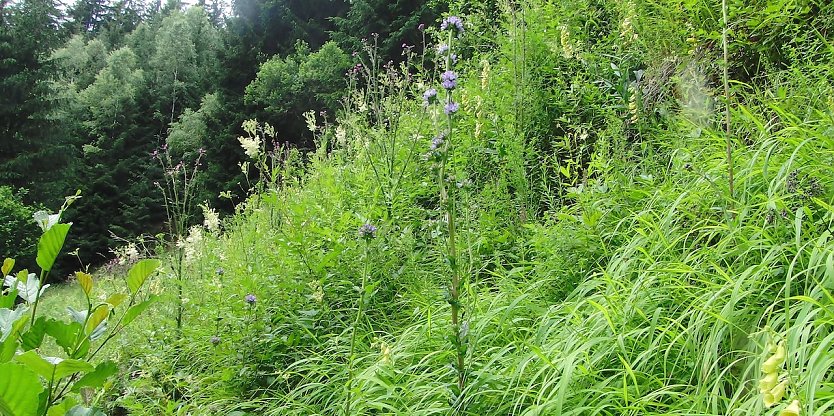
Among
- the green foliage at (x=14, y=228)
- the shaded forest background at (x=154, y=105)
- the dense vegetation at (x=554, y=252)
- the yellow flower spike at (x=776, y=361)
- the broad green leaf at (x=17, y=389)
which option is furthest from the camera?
the shaded forest background at (x=154, y=105)

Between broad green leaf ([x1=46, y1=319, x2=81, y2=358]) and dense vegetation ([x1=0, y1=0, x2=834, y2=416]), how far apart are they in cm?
3

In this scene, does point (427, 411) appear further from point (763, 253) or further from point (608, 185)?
point (608, 185)

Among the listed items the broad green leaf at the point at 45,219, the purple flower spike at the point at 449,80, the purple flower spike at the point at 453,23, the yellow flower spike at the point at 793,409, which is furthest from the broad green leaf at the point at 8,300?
the purple flower spike at the point at 453,23

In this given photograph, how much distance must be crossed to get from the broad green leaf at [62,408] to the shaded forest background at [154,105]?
503 inches

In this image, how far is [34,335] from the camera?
2.24 ft

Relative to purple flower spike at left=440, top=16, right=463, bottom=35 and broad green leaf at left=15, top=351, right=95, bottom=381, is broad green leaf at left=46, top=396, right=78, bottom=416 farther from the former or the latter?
purple flower spike at left=440, top=16, right=463, bottom=35

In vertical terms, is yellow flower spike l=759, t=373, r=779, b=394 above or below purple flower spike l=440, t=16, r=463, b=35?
below

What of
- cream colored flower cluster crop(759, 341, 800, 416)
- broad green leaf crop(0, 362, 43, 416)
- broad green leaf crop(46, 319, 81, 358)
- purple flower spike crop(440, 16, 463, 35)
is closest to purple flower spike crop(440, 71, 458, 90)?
purple flower spike crop(440, 16, 463, 35)

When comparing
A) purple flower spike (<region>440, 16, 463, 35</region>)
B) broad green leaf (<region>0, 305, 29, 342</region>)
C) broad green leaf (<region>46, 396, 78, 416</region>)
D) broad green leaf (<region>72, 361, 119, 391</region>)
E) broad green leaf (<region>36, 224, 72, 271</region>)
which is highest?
purple flower spike (<region>440, 16, 463, 35</region>)

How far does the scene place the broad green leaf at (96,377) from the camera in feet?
2.20

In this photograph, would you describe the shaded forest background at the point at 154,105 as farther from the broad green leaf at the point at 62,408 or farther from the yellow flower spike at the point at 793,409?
the yellow flower spike at the point at 793,409

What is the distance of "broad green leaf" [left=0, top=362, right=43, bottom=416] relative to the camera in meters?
0.49

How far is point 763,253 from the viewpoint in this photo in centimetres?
176

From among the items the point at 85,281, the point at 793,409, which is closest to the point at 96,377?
the point at 85,281
